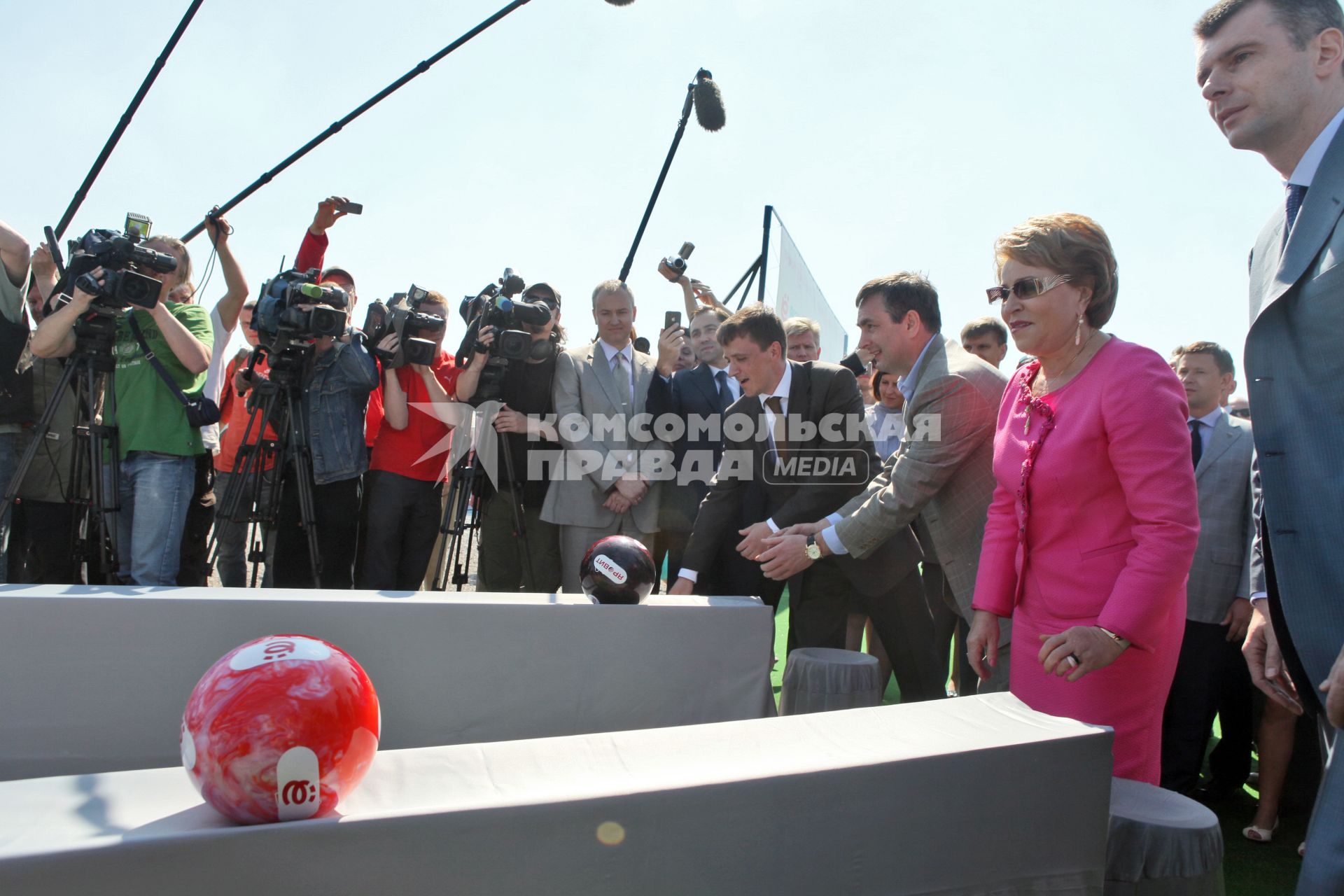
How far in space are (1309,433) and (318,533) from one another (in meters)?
4.04

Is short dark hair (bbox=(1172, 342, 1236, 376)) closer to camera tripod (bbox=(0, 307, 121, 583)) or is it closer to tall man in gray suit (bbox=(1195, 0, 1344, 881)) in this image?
tall man in gray suit (bbox=(1195, 0, 1344, 881))

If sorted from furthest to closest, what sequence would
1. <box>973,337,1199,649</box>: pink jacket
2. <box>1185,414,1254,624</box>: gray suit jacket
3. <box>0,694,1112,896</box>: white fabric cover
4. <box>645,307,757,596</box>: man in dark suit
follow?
<box>645,307,757,596</box>: man in dark suit, <box>1185,414,1254,624</box>: gray suit jacket, <box>973,337,1199,649</box>: pink jacket, <box>0,694,1112,896</box>: white fabric cover

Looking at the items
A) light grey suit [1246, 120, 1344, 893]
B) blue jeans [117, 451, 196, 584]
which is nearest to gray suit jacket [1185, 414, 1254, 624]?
light grey suit [1246, 120, 1344, 893]

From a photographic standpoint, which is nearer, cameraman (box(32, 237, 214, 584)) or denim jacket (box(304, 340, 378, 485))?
cameraman (box(32, 237, 214, 584))

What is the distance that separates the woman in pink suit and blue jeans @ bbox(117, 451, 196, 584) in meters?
3.39

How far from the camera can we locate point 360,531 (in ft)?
15.3

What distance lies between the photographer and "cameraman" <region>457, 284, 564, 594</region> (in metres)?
4.80

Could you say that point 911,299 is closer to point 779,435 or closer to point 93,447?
point 779,435

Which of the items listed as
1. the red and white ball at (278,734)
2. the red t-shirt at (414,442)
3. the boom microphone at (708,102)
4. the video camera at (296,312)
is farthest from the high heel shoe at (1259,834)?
the boom microphone at (708,102)

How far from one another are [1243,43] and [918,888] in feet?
5.65

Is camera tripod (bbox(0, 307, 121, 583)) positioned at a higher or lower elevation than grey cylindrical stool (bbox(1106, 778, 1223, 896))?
higher

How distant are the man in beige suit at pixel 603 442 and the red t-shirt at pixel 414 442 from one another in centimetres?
60

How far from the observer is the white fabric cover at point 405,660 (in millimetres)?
2535

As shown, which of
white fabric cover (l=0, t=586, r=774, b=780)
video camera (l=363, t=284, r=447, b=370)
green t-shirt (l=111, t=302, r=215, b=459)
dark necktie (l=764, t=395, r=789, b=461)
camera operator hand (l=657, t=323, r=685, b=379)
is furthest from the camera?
camera operator hand (l=657, t=323, r=685, b=379)
